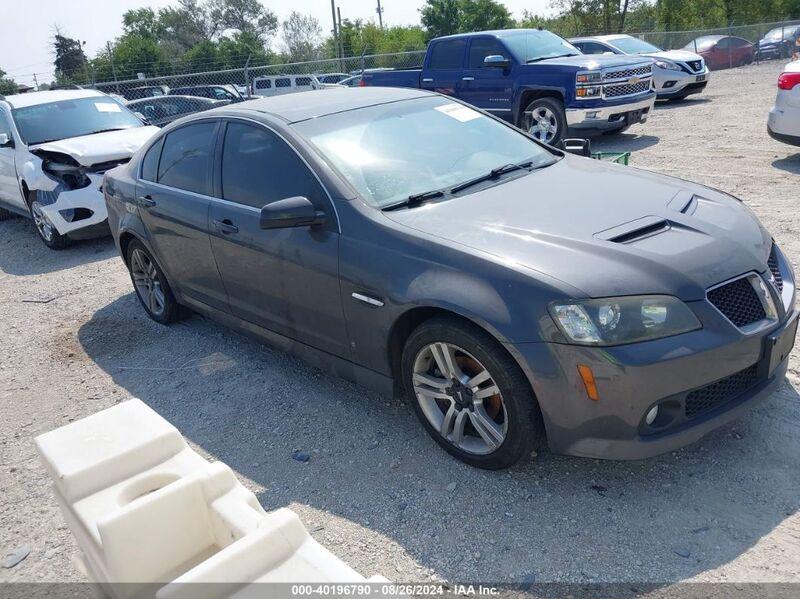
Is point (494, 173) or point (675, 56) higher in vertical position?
point (494, 173)

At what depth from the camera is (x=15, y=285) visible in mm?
7277

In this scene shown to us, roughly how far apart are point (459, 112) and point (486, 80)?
23.6ft

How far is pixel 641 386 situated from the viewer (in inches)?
107

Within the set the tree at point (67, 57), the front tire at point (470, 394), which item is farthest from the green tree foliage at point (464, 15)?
the front tire at point (470, 394)

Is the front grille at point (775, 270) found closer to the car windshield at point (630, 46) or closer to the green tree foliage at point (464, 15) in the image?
the car windshield at point (630, 46)

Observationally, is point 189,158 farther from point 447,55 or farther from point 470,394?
point 447,55

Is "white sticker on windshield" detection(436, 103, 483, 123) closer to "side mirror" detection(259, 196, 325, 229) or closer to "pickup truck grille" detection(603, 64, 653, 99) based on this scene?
"side mirror" detection(259, 196, 325, 229)

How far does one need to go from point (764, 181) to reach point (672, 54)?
9.00 meters

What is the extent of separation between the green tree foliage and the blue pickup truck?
42128 mm

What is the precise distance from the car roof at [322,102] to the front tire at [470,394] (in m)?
1.67

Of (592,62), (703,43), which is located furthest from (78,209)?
(703,43)

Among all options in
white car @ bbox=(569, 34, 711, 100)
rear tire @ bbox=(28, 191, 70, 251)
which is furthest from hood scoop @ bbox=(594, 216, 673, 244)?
white car @ bbox=(569, 34, 711, 100)

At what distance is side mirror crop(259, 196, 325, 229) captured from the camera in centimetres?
347

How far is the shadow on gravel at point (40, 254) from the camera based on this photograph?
7809 millimetres
